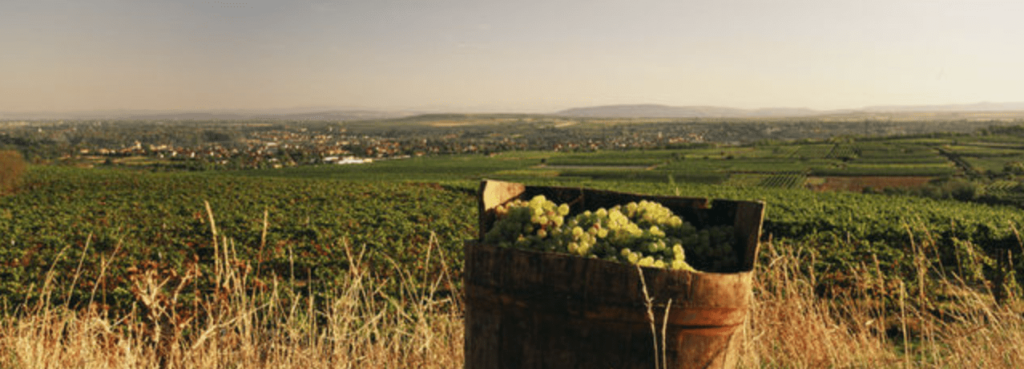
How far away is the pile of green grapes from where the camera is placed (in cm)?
211

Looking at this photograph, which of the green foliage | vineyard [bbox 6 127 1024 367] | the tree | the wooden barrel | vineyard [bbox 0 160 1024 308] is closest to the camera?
the wooden barrel

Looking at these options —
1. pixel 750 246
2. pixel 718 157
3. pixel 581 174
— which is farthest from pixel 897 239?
pixel 718 157

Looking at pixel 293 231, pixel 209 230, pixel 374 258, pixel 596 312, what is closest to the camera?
pixel 596 312

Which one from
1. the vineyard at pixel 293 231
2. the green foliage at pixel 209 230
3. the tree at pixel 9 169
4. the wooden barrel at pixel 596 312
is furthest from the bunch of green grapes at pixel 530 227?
the tree at pixel 9 169

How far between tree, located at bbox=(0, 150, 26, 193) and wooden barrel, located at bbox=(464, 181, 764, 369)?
43.6 metres

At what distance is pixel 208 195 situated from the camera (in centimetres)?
3338

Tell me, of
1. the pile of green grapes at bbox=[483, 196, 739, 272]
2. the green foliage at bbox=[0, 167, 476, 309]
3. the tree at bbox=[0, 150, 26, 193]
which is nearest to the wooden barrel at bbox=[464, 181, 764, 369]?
the pile of green grapes at bbox=[483, 196, 739, 272]

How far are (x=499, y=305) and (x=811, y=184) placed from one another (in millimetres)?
65812

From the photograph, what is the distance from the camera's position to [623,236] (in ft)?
7.23

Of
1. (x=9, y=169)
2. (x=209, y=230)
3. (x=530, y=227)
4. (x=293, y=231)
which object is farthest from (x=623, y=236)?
(x=9, y=169)

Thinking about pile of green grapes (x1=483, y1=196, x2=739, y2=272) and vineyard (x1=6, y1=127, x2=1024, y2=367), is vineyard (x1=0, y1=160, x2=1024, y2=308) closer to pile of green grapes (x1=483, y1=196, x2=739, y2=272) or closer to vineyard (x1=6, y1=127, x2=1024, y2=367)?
vineyard (x1=6, y1=127, x2=1024, y2=367)

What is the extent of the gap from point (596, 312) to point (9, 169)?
150 feet

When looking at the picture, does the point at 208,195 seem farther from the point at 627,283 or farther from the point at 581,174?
the point at 581,174

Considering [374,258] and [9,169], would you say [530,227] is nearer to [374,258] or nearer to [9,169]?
[374,258]
